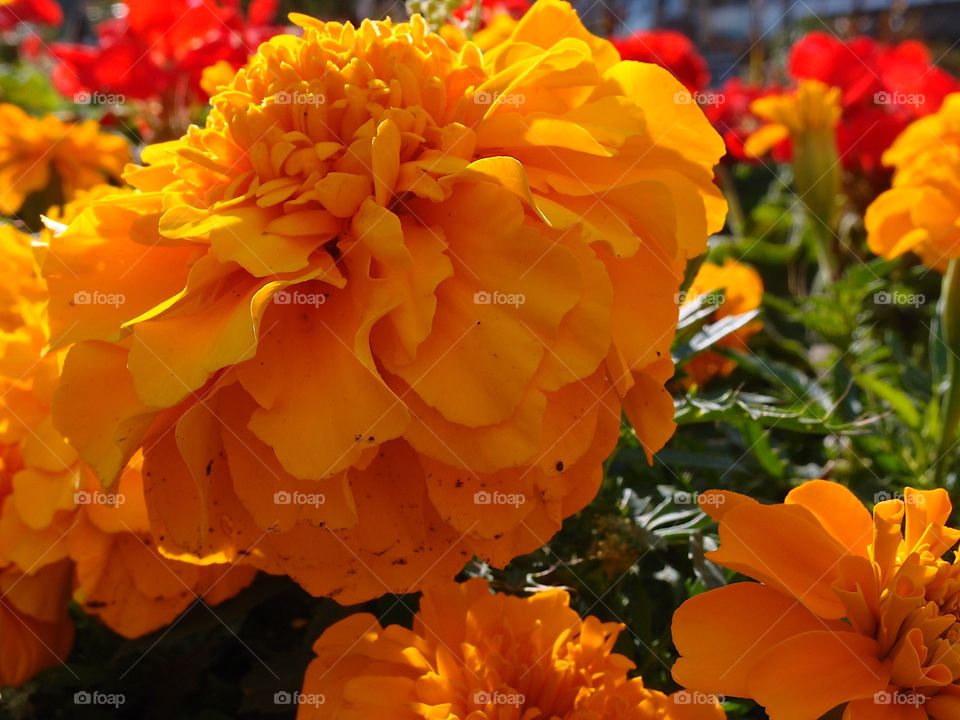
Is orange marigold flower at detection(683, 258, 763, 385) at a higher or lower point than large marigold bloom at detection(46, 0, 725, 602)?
lower

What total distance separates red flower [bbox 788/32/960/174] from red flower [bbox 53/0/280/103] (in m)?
1.01

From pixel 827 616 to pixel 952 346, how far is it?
1.39ft

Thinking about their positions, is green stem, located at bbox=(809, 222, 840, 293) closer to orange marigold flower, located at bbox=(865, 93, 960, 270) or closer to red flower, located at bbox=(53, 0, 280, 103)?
orange marigold flower, located at bbox=(865, 93, 960, 270)

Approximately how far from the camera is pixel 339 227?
68cm

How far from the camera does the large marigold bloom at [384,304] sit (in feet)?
2.02

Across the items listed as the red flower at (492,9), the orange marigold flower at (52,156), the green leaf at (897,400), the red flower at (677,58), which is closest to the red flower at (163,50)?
the orange marigold flower at (52,156)

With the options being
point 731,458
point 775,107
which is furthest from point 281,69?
point 775,107

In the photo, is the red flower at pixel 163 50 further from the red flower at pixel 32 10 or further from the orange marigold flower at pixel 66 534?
the red flower at pixel 32 10

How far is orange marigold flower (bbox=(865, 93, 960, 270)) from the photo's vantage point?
3.10 feet

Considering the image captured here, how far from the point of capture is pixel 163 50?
160cm

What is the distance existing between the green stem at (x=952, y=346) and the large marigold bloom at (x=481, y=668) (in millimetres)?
425

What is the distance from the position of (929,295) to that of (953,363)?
675 mm

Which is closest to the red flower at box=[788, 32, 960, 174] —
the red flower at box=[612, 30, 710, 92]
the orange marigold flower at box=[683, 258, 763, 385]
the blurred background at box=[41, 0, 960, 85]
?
the blurred background at box=[41, 0, 960, 85]

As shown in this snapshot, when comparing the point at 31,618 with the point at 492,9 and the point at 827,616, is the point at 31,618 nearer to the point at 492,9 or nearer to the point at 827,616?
the point at 827,616
